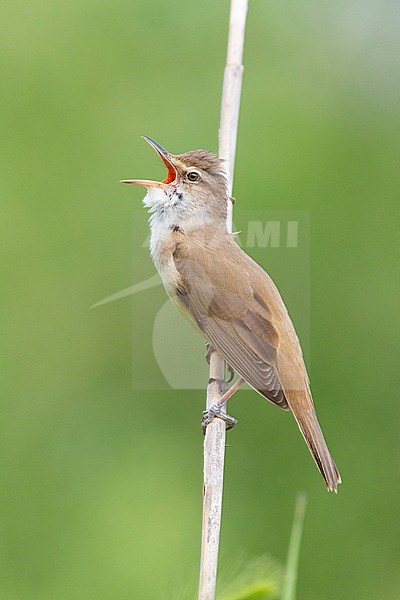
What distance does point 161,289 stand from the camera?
4.03 m

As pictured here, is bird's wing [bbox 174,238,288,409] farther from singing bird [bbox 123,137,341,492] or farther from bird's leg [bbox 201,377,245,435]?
bird's leg [bbox 201,377,245,435]

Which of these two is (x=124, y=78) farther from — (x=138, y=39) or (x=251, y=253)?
(x=251, y=253)

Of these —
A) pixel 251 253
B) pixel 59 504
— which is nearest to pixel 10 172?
pixel 251 253

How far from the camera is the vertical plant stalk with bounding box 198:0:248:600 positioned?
198 cm

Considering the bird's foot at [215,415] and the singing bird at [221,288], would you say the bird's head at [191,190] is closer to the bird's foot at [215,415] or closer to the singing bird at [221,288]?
the singing bird at [221,288]

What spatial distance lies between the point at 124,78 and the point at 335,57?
3.48 feet

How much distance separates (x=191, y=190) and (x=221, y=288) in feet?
1.42

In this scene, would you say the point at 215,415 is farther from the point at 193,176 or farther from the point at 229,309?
the point at 193,176

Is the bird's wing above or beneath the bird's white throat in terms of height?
beneath

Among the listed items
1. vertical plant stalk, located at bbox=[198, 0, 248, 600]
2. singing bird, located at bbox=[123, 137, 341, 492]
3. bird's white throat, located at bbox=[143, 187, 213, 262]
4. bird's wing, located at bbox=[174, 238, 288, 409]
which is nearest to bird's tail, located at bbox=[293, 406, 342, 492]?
singing bird, located at bbox=[123, 137, 341, 492]

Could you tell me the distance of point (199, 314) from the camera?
9.90 feet

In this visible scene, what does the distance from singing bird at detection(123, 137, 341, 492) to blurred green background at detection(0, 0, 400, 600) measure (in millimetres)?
745

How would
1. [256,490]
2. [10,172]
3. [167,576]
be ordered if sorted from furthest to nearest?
[10,172], [256,490], [167,576]

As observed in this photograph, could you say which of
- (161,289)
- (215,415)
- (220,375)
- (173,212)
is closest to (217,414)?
(215,415)
